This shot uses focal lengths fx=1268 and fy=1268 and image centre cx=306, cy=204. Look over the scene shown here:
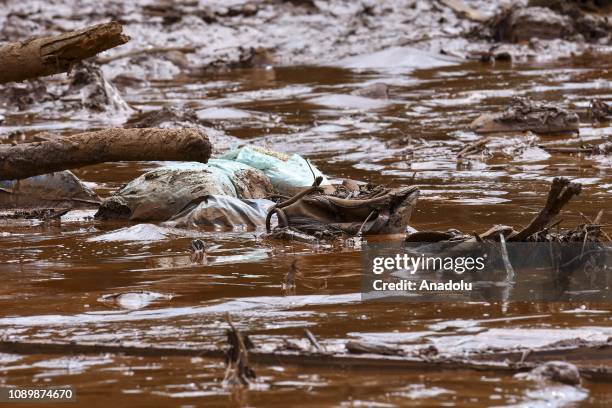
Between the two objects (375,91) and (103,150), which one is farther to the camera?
(375,91)

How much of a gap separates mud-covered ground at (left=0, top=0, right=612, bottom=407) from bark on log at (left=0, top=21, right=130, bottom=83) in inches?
29.9

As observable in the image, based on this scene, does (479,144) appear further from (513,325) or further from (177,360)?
(177,360)

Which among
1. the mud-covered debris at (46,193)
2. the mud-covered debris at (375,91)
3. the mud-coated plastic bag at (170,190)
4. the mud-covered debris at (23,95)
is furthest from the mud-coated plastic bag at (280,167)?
the mud-covered debris at (23,95)

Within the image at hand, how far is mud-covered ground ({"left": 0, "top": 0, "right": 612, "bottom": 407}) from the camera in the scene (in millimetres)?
3352

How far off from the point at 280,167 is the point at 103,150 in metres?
1.64

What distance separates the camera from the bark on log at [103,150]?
4930mm

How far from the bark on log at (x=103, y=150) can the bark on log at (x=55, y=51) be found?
0.35 metres

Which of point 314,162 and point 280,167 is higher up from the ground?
point 280,167

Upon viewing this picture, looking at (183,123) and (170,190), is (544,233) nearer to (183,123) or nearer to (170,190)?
(170,190)

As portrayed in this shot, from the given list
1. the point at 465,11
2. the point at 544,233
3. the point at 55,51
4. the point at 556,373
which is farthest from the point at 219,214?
the point at 465,11

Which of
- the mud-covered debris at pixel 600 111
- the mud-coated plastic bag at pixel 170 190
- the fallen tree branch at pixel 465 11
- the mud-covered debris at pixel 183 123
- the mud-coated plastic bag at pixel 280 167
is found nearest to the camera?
the mud-coated plastic bag at pixel 170 190

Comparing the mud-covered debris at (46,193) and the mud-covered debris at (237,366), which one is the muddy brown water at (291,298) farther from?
the mud-covered debris at (46,193)

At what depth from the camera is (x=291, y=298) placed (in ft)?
13.9

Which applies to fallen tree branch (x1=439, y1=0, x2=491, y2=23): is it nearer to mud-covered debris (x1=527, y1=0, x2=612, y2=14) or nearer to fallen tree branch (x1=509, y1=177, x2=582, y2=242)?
mud-covered debris (x1=527, y1=0, x2=612, y2=14)
